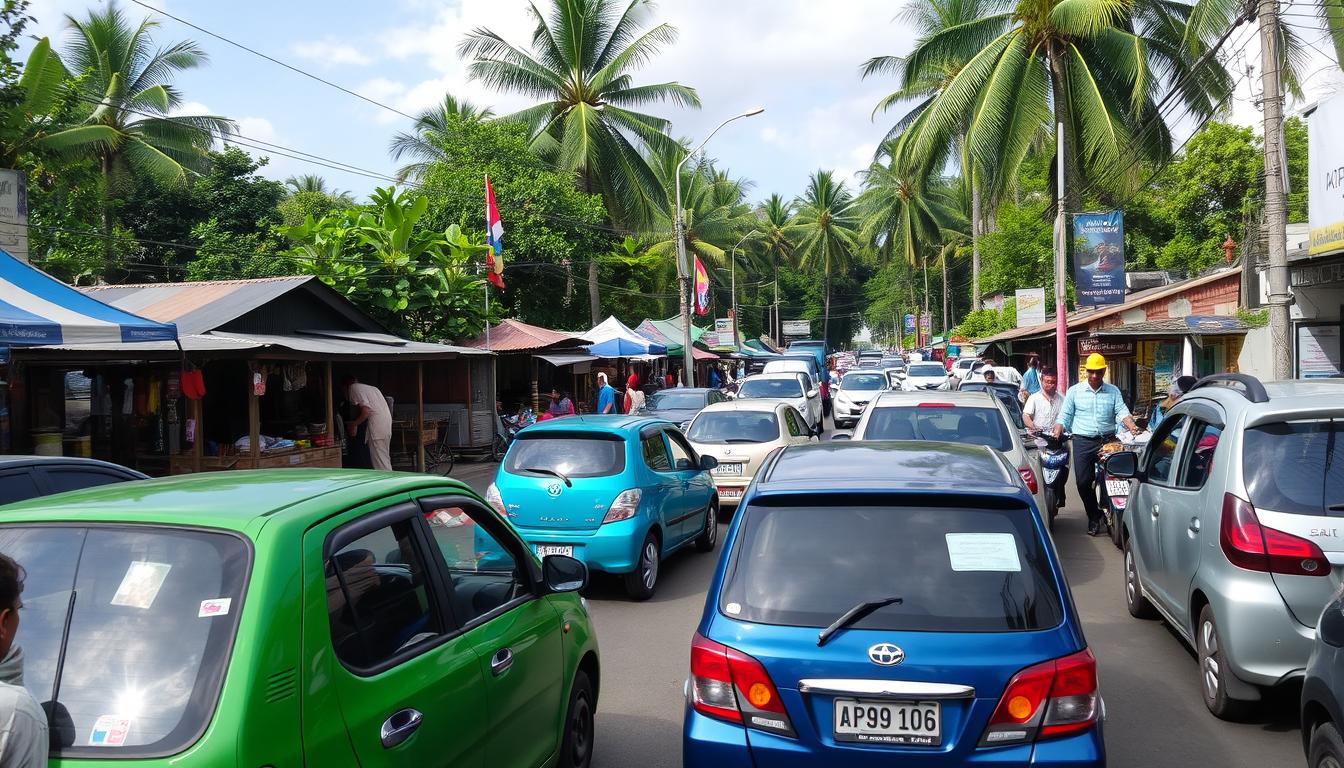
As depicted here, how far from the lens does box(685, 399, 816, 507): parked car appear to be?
40.5 ft

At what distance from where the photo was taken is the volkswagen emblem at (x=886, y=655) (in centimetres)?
343

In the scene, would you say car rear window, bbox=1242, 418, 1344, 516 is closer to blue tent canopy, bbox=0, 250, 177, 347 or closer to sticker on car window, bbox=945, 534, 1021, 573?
sticker on car window, bbox=945, 534, 1021, 573

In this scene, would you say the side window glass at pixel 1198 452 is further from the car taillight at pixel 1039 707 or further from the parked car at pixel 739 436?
the parked car at pixel 739 436

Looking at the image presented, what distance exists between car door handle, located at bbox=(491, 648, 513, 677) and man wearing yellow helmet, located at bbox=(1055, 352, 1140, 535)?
27.5ft

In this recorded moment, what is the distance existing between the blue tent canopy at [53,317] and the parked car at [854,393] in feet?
61.5

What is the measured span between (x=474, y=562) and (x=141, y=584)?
2012mm

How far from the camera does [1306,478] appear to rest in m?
5.06

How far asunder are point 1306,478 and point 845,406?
21.6 metres

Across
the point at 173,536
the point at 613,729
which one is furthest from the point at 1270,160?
the point at 173,536

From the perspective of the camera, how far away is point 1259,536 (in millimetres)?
5000

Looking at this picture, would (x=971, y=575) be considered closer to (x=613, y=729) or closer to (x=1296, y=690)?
(x=613, y=729)

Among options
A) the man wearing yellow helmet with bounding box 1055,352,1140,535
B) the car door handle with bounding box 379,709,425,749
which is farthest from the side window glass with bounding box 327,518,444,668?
the man wearing yellow helmet with bounding box 1055,352,1140,535

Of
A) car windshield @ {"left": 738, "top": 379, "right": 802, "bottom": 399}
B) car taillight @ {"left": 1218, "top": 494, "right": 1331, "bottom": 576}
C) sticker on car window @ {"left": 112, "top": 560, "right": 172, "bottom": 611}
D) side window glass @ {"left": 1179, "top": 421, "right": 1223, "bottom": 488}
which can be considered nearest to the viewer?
sticker on car window @ {"left": 112, "top": 560, "right": 172, "bottom": 611}

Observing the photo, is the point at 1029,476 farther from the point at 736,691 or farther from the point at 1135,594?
the point at 736,691
